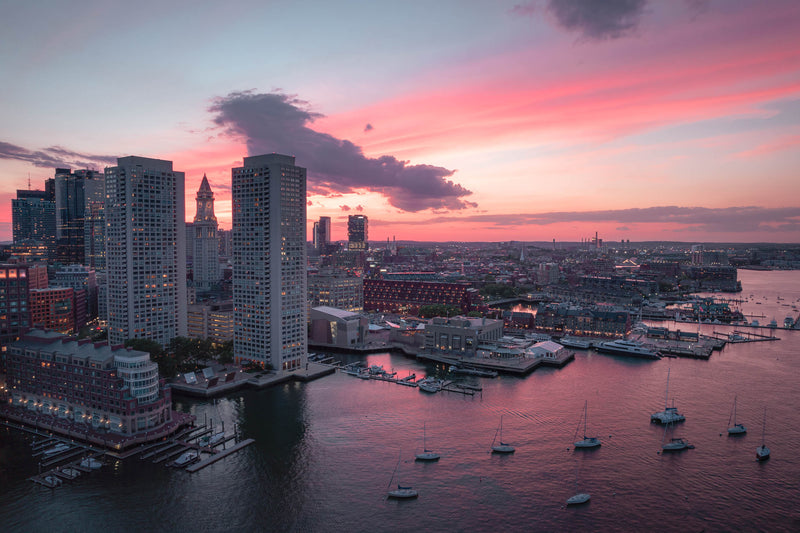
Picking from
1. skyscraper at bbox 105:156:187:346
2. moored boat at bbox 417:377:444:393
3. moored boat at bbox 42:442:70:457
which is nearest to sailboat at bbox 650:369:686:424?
moored boat at bbox 417:377:444:393

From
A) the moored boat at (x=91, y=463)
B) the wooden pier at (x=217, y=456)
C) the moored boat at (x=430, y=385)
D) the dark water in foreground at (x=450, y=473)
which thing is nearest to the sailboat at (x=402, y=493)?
the dark water in foreground at (x=450, y=473)

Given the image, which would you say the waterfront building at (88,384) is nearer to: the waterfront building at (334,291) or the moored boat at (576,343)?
the waterfront building at (334,291)

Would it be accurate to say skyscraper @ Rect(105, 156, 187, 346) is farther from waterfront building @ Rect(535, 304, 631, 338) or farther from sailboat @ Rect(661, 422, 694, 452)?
waterfront building @ Rect(535, 304, 631, 338)

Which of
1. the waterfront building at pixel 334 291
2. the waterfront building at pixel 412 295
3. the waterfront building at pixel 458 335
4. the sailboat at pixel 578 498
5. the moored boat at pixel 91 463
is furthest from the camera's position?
the waterfront building at pixel 412 295

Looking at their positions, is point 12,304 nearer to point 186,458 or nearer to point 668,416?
point 186,458

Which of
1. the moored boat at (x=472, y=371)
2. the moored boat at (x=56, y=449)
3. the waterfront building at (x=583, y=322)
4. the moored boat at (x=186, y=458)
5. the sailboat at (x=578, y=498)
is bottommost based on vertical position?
the moored boat at (x=472, y=371)

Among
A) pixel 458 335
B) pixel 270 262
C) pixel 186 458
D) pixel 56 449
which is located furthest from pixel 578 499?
pixel 270 262
